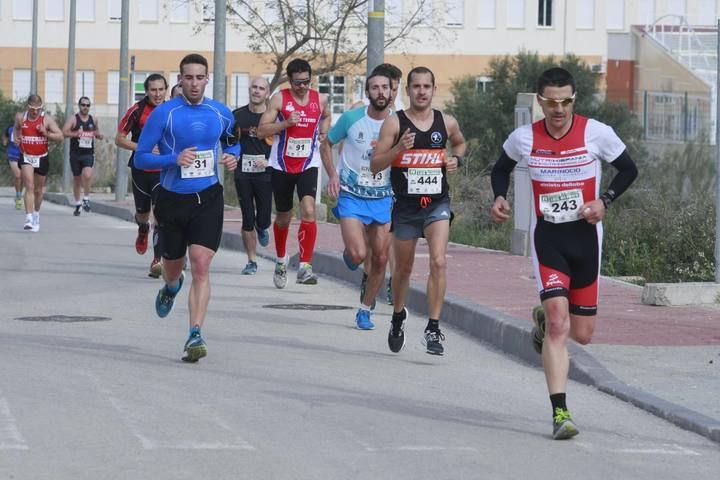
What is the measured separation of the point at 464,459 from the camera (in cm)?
803

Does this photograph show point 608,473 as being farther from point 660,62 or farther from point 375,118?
point 660,62

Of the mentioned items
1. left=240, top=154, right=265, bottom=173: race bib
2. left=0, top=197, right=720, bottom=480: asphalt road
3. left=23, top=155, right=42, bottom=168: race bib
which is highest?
left=23, top=155, right=42, bottom=168: race bib

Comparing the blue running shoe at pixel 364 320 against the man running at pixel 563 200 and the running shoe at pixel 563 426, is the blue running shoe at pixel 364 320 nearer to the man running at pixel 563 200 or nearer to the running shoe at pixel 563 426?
the man running at pixel 563 200

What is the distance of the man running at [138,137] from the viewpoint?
52.7 feet

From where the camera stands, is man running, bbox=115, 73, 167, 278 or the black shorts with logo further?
man running, bbox=115, 73, 167, 278

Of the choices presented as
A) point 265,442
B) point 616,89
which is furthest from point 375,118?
point 616,89

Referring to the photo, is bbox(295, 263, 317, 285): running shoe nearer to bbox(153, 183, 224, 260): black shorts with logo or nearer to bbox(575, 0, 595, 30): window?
bbox(153, 183, 224, 260): black shorts with logo

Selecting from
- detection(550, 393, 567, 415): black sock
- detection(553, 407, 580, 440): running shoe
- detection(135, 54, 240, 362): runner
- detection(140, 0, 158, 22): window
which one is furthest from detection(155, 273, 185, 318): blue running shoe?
detection(140, 0, 158, 22): window

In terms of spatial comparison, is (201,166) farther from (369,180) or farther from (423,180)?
(369,180)

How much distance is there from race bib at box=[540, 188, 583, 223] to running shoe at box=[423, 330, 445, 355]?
2.78 m

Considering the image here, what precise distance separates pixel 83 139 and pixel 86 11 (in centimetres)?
4848

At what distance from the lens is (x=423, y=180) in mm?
12008

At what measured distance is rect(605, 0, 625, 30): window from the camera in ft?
271

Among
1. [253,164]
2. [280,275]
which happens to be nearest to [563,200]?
[280,275]
